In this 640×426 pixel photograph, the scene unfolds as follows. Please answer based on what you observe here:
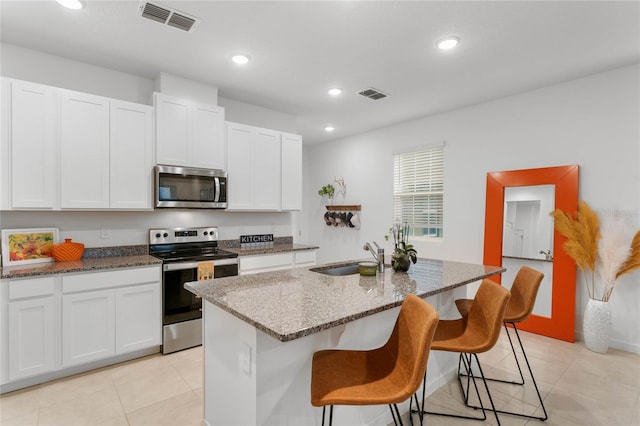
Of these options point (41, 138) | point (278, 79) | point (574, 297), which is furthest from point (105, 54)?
point (574, 297)

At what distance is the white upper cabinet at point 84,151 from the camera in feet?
9.16

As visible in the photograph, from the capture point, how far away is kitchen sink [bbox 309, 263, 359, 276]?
8.39ft

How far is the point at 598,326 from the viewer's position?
3.09 meters

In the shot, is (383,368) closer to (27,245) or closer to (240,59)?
(240,59)

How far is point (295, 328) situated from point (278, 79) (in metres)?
2.93

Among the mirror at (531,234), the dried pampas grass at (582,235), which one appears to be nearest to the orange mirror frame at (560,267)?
the mirror at (531,234)

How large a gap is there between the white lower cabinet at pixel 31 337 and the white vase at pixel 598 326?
4804mm

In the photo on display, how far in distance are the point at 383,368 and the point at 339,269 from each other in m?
1.20

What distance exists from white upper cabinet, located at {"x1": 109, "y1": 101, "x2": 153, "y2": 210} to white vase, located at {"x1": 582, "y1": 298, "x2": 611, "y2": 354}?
177 inches

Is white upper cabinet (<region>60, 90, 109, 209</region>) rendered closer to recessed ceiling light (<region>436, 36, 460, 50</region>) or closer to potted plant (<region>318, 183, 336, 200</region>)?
recessed ceiling light (<region>436, 36, 460, 50</region>)

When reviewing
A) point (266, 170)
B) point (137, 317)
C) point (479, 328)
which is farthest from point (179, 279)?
point (479, 328)

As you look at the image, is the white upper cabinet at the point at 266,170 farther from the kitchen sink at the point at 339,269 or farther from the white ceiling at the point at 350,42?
the kitchen sink at the point at 339,269

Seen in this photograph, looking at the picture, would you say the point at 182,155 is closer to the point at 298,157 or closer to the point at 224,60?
the point at 224,60

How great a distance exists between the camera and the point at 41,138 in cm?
268
